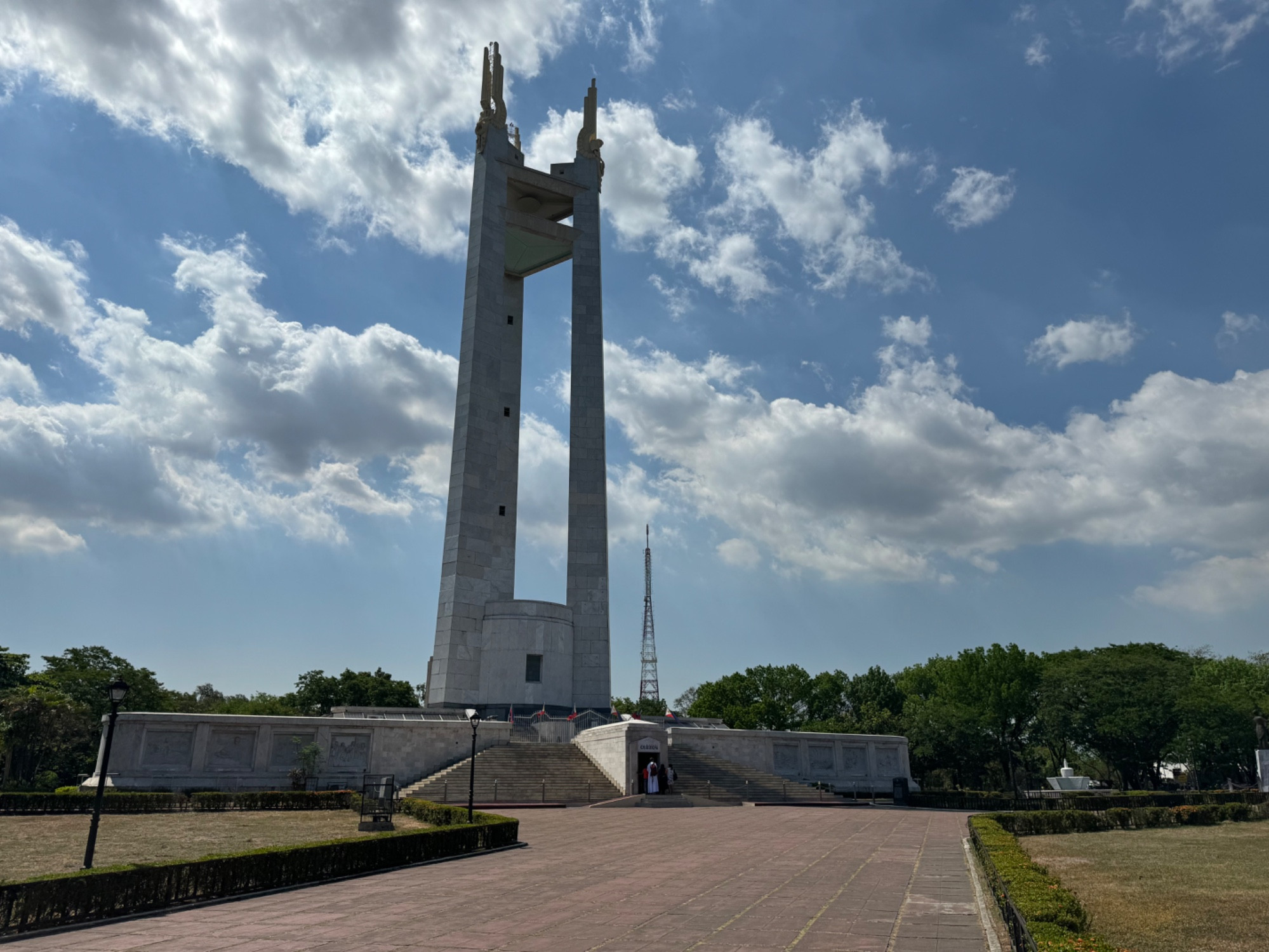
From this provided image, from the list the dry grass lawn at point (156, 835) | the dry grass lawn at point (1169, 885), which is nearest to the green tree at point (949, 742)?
the dry grass lawn at point (1169, 885)

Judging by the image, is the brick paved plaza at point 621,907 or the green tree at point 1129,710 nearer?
the brick paved plaza at point 621,907

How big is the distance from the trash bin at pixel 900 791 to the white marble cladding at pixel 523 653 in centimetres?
1946

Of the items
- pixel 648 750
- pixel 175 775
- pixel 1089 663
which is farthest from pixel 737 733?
pixel 1089 663

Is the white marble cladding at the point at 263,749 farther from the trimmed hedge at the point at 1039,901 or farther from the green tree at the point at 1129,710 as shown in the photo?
the green tree at the point at 1129,710

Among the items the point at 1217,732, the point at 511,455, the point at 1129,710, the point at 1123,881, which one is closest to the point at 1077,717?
the point at 1129,710

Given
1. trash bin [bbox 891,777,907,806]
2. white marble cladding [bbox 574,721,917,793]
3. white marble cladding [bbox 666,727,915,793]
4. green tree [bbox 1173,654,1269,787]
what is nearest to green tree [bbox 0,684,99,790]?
white marble cladding [bbox 574,721,917,793]

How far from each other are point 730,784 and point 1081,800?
14.3 m

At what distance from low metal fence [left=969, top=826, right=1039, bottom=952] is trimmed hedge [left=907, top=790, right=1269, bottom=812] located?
1988 cm

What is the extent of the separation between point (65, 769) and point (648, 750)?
1796 inches

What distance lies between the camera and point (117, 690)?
52.3ft

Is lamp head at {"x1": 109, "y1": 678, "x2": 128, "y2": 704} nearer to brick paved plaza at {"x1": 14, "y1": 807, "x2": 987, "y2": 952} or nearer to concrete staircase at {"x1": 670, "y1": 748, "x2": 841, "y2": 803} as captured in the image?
brick paved plaza at {"x1": 14, "y1": 807, "x2": 987, "y2": 952}

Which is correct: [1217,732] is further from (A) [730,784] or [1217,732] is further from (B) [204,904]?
(B) [204,904]

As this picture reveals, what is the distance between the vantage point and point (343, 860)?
15.9 meters

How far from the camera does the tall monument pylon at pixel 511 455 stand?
49156 mm
